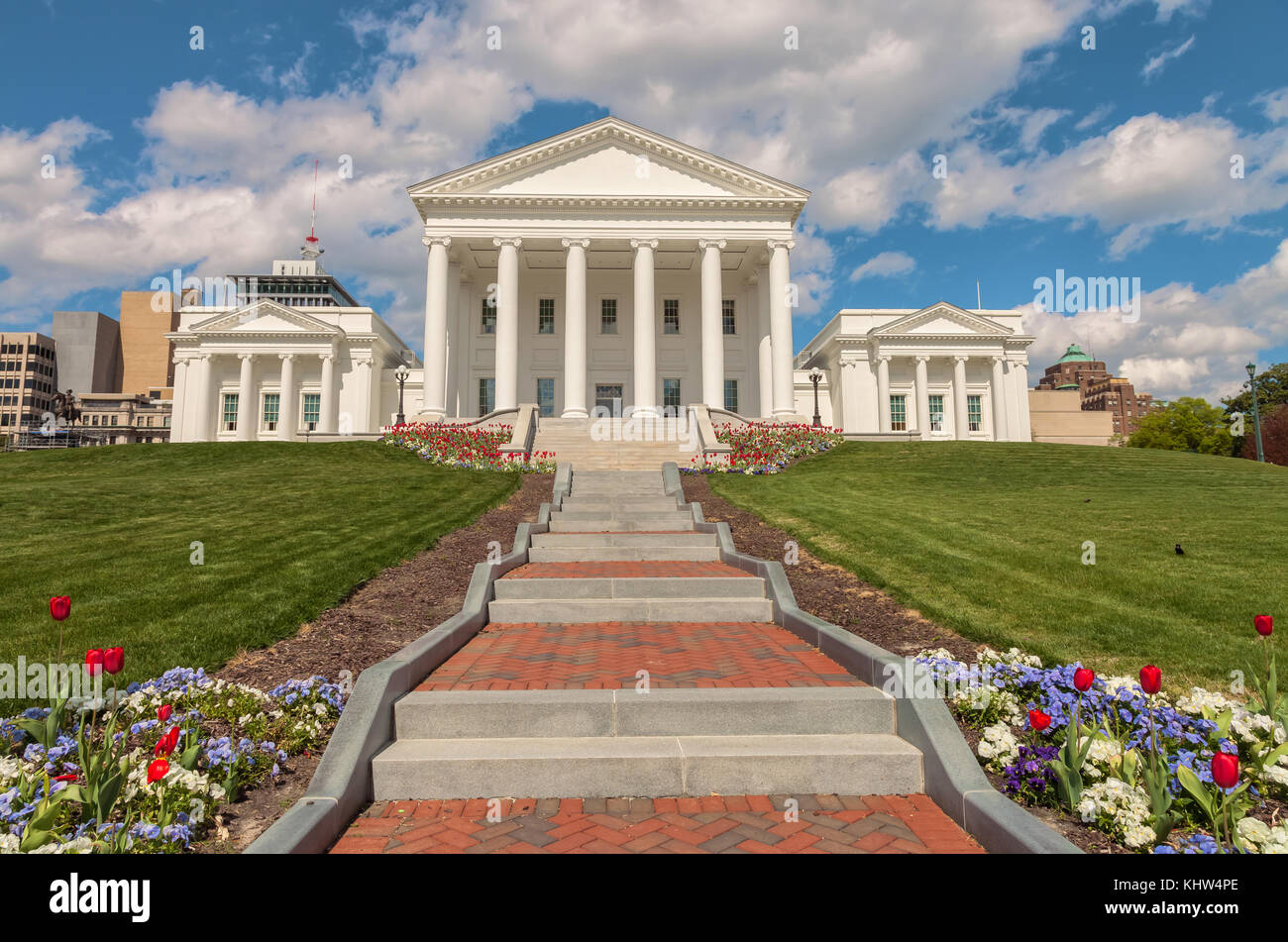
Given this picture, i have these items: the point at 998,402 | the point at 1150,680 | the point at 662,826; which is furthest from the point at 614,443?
the point at 998,402

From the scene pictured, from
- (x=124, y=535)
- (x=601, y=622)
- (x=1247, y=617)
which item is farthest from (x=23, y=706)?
(x=1247, y=617)

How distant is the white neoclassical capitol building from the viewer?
34438mm

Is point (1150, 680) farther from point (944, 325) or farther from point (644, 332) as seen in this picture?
point (944, 325)

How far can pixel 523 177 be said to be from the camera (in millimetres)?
35062

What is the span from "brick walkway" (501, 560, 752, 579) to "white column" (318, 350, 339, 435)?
35353 millimetres

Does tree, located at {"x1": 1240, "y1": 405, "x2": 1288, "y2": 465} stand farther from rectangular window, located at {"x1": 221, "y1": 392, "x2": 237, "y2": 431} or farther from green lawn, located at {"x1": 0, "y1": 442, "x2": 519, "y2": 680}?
rectangular window, located at {"x1": 221, "y1": 392, "x2": 237, "y2": 431}

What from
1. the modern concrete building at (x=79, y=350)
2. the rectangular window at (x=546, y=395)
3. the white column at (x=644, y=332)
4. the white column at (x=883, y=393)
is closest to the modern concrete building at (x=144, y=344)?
the modern concrete building at (x=79, y=350)

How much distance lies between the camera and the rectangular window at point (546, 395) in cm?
4056

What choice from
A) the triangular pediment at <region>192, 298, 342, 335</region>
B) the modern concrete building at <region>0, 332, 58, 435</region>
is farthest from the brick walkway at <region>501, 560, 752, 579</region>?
the modern concrete building at <region>0, 332, 58, 435</region>

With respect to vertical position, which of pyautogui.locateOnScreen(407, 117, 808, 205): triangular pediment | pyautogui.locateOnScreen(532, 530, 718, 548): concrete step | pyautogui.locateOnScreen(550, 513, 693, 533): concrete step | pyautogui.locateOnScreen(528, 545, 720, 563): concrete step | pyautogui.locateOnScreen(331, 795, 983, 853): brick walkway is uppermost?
pyautogui.locateOnScreen(407, 117, 808, 205): triangular pediment

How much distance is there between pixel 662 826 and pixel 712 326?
32.2m

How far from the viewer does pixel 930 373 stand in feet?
143

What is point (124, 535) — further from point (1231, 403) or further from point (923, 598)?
point (1231, 403)

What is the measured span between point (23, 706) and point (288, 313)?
42581 millimetres
